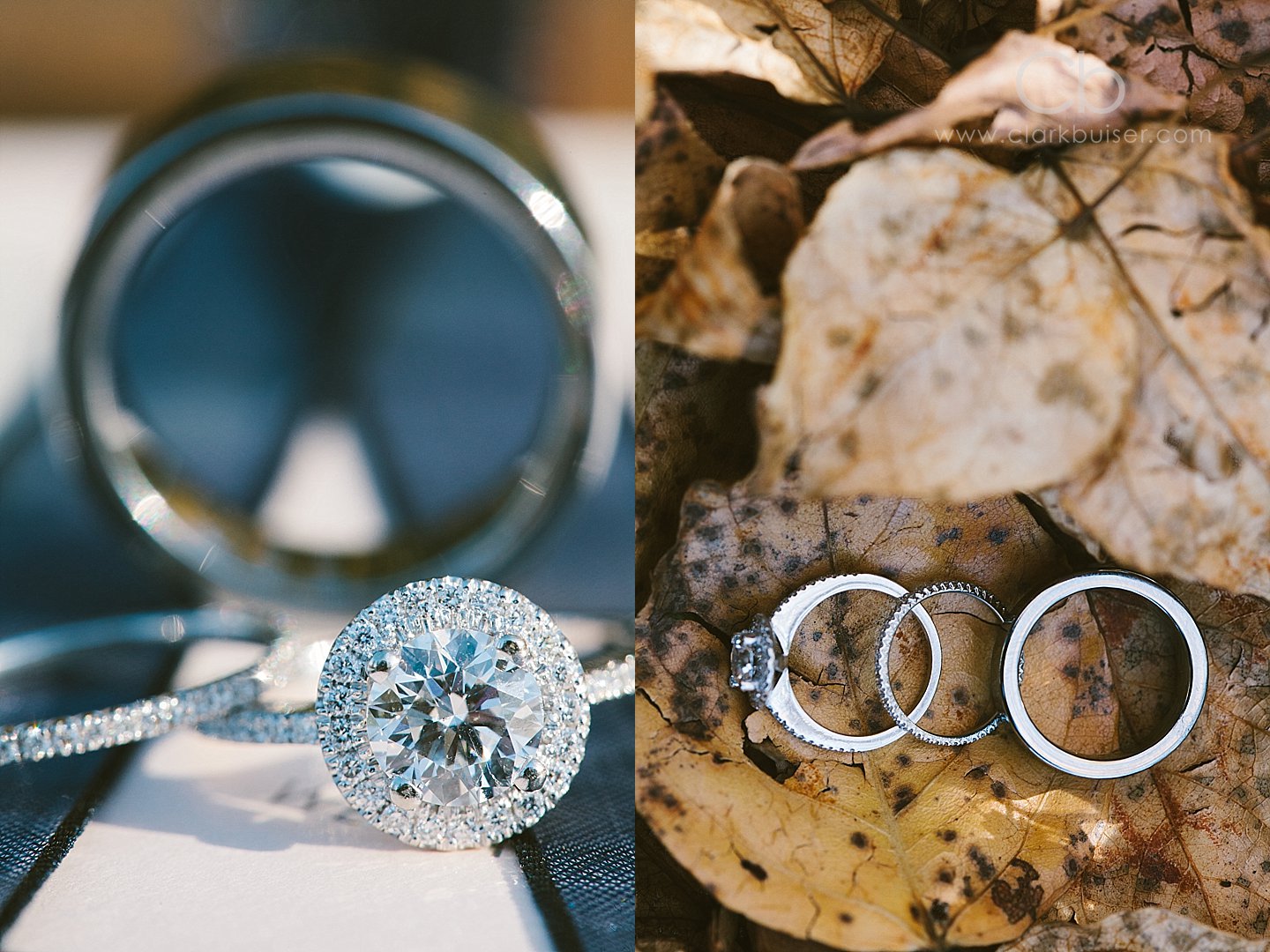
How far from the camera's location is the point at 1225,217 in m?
0.27

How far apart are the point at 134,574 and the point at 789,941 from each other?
393 millimetres

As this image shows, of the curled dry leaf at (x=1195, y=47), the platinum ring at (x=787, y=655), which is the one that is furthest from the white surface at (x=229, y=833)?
the curled dry leaf at (x=1195, y=47)

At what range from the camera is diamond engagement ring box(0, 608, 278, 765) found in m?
0.37

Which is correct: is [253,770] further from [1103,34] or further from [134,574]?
[1103,34]

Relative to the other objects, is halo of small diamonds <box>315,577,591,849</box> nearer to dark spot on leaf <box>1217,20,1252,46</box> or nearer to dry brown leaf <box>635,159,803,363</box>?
dry brown leaf <box>635,159,803,363</box>

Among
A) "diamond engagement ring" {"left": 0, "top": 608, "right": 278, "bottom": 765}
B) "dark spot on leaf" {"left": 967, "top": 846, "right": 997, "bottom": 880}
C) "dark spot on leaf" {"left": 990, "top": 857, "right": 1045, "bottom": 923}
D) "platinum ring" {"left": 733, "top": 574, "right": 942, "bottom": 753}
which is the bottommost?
"diamond engagement ring" {"left": 0, "top": 608, "right": 278, "bottom": 765}

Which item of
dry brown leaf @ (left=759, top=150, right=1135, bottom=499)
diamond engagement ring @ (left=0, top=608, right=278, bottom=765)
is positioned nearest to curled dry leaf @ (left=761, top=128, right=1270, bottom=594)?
dry brown leaf @ (left=759, top=150, right=1135, bottom=499)

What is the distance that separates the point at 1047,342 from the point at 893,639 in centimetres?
11

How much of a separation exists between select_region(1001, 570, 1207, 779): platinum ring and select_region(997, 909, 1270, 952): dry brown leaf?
5 cm

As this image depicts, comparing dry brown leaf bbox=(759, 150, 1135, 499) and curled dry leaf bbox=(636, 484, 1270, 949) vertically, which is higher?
dry brown leaf bbox=(759, 150, 1135, 499)

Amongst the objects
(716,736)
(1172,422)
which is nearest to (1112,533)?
(1172,422)

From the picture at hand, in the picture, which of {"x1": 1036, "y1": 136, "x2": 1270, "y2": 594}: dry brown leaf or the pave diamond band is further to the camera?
the pave diamond band

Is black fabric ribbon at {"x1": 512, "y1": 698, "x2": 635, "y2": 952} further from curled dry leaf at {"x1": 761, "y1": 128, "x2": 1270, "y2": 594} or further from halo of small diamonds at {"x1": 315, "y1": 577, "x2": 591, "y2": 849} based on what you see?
curled dry leaf at {"x1": 761, "y1": 128, "x2": 1270, "y2": 594}

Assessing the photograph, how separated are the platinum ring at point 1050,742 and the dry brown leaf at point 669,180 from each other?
0.17 meters
